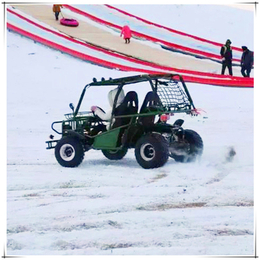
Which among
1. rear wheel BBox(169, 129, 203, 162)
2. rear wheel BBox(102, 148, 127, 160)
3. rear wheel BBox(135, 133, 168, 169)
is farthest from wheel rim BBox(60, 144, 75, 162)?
rear wheel BBox(169, 129, 203, 162)

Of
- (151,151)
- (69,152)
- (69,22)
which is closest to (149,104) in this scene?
(151,151)

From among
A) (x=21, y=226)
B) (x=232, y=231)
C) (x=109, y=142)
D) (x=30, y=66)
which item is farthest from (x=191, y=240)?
(x=30, y=66)

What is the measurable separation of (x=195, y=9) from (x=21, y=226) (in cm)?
405

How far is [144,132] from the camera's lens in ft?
24.3

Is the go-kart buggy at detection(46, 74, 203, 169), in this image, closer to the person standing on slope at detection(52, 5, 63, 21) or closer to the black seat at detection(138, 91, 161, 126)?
the black seat at detection(138, 91, 161, 126)

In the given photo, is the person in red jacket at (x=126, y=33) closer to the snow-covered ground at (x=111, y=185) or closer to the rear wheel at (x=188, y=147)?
the snow-covered ground at (x=111, y=185)

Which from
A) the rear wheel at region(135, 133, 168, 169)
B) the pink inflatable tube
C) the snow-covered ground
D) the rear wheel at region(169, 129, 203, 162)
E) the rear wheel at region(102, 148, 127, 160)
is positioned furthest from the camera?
the pink inflatable tube

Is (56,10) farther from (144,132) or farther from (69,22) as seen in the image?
(144,132)

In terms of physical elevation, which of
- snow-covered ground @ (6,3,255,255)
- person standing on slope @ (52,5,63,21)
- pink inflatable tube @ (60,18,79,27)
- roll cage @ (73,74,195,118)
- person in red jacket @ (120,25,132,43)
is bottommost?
snow-covered ground @ (6,3,255,255)

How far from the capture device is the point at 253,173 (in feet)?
23.3

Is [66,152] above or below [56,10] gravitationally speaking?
below

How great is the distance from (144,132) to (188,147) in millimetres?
580

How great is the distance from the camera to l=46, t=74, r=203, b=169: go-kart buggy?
7.22 metres

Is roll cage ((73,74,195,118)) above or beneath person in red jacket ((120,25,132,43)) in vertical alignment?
beneath
